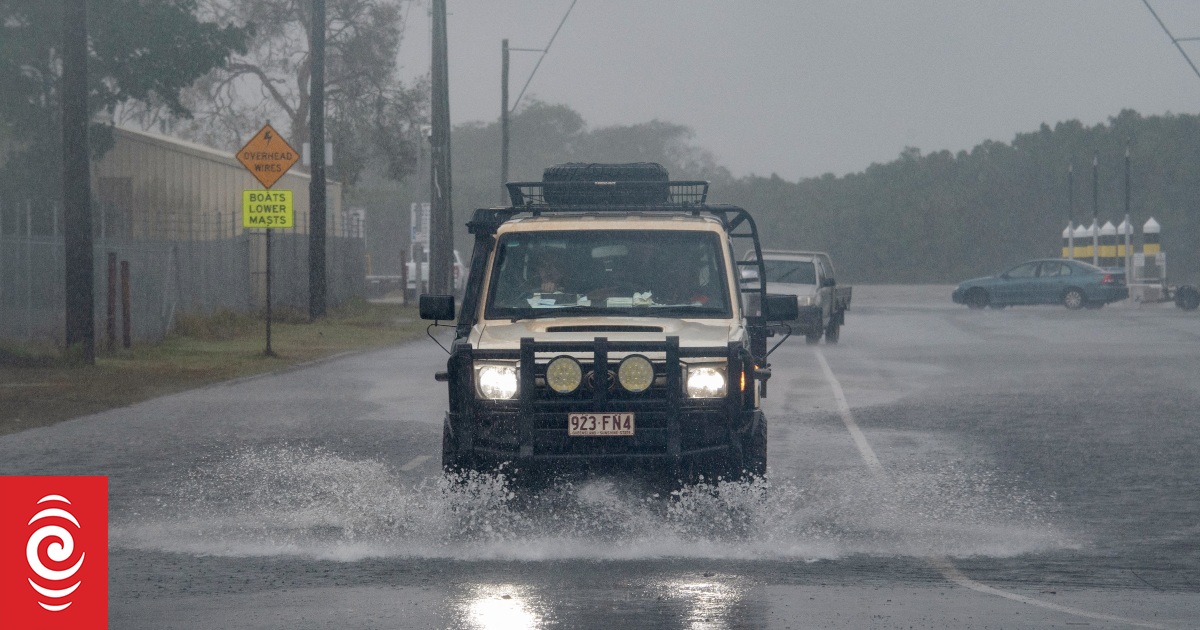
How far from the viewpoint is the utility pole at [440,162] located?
35.9 m

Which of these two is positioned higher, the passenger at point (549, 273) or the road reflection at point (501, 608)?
the passenger at point (549, 273)

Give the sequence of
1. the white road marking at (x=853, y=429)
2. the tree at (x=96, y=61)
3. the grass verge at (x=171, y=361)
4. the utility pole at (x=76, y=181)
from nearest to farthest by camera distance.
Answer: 1. the white road marking at (x=853, y=429)
2. the grass verge at (x=171, y=361)
3. the utility pole at (x=76, y=181)
4. the tree at (x=96, y=61)

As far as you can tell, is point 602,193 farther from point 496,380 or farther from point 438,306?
point 496,380

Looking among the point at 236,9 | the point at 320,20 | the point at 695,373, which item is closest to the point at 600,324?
the point at 695,373

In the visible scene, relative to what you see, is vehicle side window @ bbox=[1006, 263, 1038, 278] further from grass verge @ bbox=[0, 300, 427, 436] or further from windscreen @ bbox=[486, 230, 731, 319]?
windscreen @ bbox=[486, 230, 731, 319]

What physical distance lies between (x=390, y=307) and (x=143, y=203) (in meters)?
9.93

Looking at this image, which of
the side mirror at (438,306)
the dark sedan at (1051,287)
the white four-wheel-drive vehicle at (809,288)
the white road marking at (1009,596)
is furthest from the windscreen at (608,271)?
the dark sedan at (1051,287)

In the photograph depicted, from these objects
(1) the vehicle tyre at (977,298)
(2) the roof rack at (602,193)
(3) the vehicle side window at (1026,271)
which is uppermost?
(2) the roof rack at (602,193)

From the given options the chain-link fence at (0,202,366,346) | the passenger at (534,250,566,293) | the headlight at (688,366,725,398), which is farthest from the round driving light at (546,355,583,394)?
the chain-link fence at (0,202,366,346)

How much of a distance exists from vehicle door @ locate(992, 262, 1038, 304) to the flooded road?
30.5m

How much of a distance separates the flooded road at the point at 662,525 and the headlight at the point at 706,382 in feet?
2.00

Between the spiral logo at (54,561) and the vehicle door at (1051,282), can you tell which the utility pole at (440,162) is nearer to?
the vehicle door at (1051,282)

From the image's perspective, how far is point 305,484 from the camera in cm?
1180

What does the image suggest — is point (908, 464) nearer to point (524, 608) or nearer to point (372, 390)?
point (524, 608)
